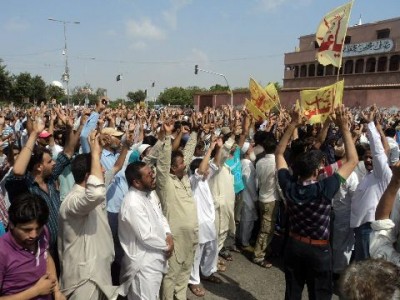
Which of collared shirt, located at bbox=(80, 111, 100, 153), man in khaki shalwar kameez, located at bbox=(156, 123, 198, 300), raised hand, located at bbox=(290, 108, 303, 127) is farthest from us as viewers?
collared shirt, located at bbox=(80, 111, 100, 153)

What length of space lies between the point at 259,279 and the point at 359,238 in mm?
1348

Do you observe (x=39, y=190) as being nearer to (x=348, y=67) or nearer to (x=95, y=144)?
(x=95, y=144)

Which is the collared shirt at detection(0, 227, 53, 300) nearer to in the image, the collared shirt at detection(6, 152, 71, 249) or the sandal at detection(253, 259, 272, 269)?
the collared shirt at detection(6, 152, 71, 249)

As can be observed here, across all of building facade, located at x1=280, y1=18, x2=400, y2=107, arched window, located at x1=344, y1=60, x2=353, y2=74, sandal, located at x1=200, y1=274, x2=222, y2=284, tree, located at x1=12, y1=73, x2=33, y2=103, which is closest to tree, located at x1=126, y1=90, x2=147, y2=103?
tree, located at x1=12, y1=73, x2=33, y2=103

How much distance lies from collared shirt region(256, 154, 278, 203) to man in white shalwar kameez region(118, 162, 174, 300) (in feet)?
7.60

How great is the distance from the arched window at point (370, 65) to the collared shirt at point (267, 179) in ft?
125

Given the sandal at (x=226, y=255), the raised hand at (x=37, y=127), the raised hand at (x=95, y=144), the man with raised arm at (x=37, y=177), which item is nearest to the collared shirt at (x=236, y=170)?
the sandal at (x=226, y=255)

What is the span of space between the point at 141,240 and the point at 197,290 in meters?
1.58

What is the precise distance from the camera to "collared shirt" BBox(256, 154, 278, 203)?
212 inches

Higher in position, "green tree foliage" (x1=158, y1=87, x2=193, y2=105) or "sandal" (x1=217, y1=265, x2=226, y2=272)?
"green tree foliage" (x1=158, y1=87, x2=193, y2=105)

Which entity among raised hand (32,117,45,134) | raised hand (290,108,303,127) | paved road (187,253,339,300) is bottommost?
paved road (187,253,339,300)

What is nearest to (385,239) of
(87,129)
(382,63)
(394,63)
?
(87,129)

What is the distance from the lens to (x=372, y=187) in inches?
165

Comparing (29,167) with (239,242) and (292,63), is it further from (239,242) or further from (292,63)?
(292,63)
